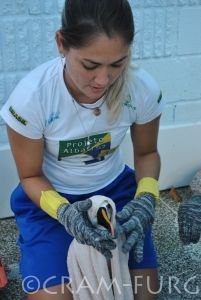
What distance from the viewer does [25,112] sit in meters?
1.77

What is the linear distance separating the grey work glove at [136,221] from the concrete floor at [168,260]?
22.7 inches

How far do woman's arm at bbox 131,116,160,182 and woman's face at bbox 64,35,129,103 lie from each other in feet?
1.16

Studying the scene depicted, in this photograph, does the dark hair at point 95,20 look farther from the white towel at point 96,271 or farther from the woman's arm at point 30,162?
the white towel at point 96,271

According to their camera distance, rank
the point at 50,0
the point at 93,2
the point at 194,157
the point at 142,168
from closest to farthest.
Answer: the point at 93,2, the point at 142,168, the point at 50,0, the point at 194,157

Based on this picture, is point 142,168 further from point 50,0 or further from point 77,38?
point 50,0

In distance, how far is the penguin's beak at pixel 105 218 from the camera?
164cm

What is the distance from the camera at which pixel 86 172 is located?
1.97 metres

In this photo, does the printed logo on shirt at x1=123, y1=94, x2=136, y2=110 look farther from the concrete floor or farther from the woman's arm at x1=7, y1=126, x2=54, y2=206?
the concrete floor

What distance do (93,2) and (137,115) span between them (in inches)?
21.1

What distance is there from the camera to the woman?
159 centimetres

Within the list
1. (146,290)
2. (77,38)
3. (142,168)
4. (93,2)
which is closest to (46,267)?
(146,290)

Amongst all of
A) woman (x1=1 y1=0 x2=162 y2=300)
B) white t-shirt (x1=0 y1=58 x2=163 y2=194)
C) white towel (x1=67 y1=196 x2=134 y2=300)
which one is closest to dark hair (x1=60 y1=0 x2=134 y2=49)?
woman (x1=1 y1=0 x2=162 y2=300)

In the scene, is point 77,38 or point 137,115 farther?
point 137,115

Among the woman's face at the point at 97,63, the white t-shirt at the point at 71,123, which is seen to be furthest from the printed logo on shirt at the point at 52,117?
the woman's face at the point at 97,63
